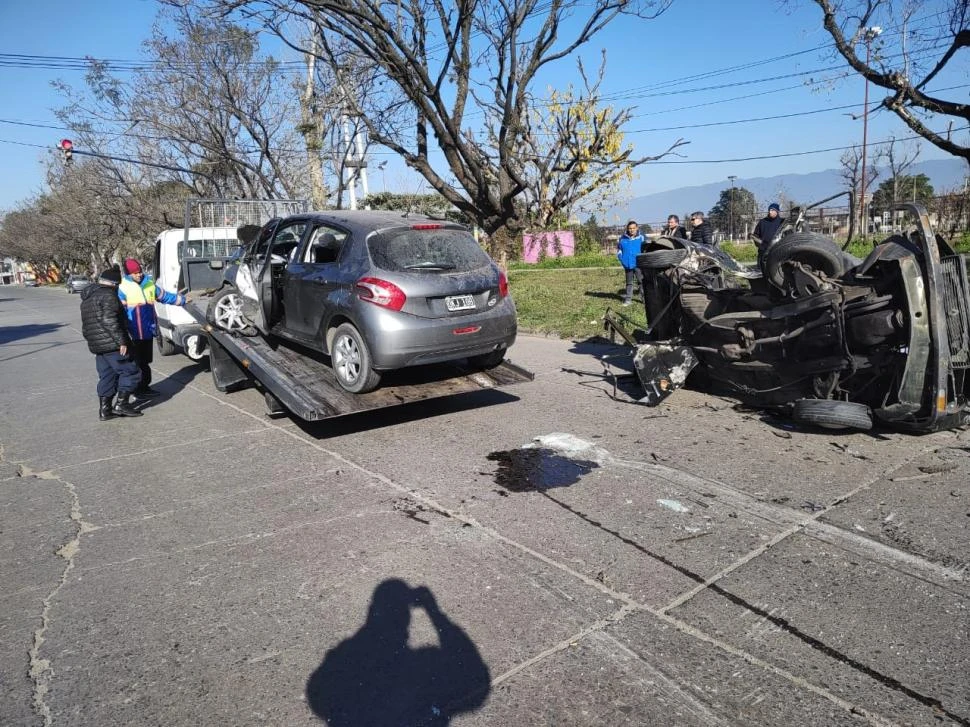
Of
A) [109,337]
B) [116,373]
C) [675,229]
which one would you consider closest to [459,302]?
[109,337]

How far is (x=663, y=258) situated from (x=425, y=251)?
2551 mm

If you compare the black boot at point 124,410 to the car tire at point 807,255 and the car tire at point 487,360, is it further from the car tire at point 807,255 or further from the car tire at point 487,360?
the car tire at point 807,255

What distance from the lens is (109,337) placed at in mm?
7746

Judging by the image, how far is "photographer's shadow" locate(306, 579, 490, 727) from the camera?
2762mm

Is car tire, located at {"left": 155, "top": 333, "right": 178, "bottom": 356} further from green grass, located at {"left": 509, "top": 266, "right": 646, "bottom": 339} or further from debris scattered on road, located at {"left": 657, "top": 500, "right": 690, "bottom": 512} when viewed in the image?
debris scattered on road, located at {"left": 657, "top": 500, "right": 690, "bottom": 512}

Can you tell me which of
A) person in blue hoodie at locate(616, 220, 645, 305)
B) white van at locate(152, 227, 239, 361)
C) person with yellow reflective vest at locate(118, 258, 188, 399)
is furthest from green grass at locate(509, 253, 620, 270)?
person with yellow reflective vest at locate(118, 258, 188, 399)

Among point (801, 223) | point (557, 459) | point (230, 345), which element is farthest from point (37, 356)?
point (801, 223)

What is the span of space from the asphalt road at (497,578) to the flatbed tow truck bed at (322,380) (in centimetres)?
41

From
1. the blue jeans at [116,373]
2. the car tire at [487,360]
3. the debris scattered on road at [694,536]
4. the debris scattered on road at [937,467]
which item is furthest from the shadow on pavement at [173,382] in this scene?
the debris scattered on road at [937,467]

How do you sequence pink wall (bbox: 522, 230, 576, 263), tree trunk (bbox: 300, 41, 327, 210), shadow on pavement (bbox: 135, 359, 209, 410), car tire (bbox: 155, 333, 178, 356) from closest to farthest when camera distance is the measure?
shadow on pavement (bbox: 135, 359, 209, 410) < car tire (bbox: 155, 333, 178, 356) < tree trunk (bbox: 300, 41, 327, 210) < pink wall (bbox: 522, 230, 576, 263)

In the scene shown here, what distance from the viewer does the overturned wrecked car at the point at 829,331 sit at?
517 cm

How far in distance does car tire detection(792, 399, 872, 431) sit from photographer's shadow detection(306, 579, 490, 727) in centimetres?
366

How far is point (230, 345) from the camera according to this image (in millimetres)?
7797

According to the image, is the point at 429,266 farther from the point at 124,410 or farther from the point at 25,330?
the point at 25,330
